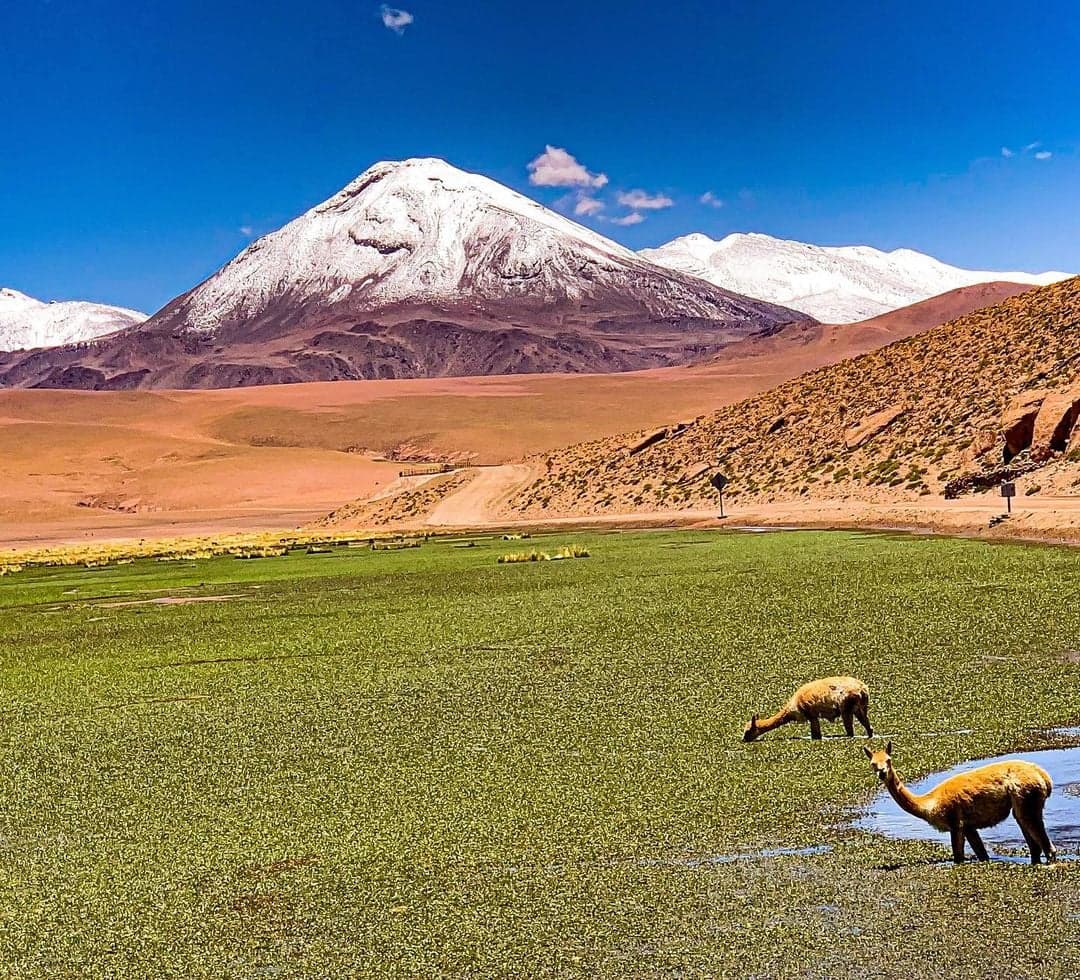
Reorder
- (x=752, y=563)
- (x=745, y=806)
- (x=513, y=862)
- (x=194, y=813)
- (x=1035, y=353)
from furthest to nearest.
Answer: (x=1035, y=353), (x=752, y=563), (x=194, y=813), (x=745, y=806), (x=513, y=862)

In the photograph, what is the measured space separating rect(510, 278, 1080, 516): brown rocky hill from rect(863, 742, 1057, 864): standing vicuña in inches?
1361

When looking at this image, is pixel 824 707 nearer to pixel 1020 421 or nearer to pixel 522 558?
pixel 522 558

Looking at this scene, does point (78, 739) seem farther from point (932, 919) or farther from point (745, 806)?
point (932, 919)

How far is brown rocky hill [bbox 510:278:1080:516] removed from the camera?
47531mm

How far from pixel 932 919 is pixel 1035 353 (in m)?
55.6

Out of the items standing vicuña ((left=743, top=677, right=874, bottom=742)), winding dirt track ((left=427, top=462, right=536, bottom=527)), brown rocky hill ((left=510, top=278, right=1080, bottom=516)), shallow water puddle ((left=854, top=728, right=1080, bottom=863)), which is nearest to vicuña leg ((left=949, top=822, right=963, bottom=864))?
shallow water puddle ((left=854, top=728, right=1080, bottom=863))

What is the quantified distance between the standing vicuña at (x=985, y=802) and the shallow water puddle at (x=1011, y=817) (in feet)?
0.92

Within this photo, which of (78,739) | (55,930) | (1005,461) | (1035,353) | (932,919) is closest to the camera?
(932,919)

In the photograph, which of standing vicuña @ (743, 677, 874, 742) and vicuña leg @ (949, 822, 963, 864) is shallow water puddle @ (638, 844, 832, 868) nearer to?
vicuña leg @ (949, 822, 963, 864)

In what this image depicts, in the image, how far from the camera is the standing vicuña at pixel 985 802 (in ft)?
23.1

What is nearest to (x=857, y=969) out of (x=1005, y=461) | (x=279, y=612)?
(x=279, y=612)

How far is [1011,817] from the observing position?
339 inches

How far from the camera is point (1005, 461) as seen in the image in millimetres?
45906

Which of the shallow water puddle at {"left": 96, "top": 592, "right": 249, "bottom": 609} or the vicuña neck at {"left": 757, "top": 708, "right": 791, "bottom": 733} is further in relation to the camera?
the shallow water puddle at {"left": 96, "top": 592, "right": 249, "bottom": 609}
